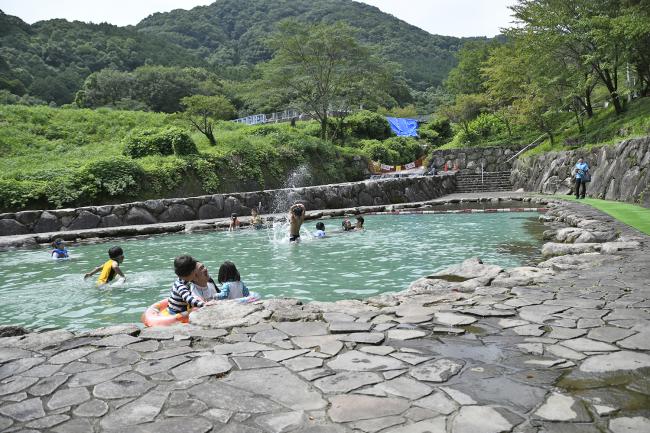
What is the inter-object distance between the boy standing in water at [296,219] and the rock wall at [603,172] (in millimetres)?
10293

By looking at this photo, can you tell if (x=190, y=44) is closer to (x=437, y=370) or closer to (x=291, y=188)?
(x=291, y=188)

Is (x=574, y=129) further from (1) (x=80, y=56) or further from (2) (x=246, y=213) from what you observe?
(1) (x=80, y=56)

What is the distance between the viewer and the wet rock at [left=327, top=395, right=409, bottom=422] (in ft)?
8.63

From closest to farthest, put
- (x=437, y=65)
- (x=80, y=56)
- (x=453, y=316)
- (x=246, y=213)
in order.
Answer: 1. (x=453, y=316)
2. (x=246, y=213)
3. (x=80, y=56)
4. (x=437, y=65)

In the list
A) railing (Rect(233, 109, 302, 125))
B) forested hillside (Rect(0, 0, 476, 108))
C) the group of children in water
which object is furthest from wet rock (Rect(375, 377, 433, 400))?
railing (Rect(233, 109, 302, 125))

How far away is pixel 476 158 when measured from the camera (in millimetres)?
33625

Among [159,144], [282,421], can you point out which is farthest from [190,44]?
[282,421]

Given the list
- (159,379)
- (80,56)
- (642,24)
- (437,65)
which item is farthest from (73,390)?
(437,65)

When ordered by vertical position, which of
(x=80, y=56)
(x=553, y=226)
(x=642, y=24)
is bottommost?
(x=553, y=226)

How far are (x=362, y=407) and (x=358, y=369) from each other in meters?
0.56

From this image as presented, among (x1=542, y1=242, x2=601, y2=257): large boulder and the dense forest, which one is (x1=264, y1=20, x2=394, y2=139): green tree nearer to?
the dense forest

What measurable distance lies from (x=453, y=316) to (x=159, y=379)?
2674 mm

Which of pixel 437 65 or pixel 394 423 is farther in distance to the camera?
pixel 437 65

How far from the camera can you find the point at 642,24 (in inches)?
661
